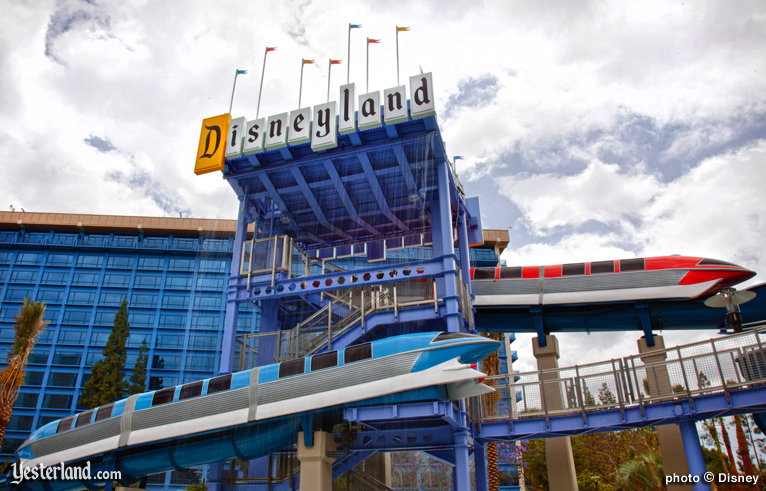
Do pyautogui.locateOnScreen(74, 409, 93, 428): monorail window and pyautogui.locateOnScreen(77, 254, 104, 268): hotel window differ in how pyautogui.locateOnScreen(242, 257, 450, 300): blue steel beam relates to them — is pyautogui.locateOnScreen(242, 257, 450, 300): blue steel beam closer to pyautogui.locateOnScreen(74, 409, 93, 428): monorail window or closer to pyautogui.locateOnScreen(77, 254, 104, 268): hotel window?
pyautogui.locateOnScreen(74, 409, 93, 428): monorail window

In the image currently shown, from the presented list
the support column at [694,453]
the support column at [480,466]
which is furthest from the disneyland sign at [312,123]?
the support column at [694,453]

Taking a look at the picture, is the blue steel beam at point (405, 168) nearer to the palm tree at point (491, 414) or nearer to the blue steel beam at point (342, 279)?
the blue steel beam at point (342, 279)

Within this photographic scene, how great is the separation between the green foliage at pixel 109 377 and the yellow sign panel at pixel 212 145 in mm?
27212

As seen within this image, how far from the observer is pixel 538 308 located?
2909 centimetres

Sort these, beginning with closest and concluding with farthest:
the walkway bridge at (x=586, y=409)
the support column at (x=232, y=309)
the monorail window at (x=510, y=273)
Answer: the walkway bridge at (x=586, y=409) → the support column at (x=232, y=309) → the monorail window at (x=510, y=273)

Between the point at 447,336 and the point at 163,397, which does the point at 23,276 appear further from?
the point at 447,336

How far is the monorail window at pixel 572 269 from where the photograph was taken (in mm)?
28873

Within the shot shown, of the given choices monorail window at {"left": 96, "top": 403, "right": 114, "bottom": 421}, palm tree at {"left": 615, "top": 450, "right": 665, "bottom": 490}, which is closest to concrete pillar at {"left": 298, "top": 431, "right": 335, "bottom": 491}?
monorail window at {"left": 96, "top": 403, "right": 114, "bottom": 421}

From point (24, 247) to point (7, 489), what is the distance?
5579cm

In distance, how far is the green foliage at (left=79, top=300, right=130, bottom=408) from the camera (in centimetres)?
4610

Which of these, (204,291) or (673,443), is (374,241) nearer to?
(673,443)

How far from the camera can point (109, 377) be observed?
154 ft

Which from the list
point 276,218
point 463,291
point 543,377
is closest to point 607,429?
point 543,377

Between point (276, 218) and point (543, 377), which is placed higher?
point (276, 218)
